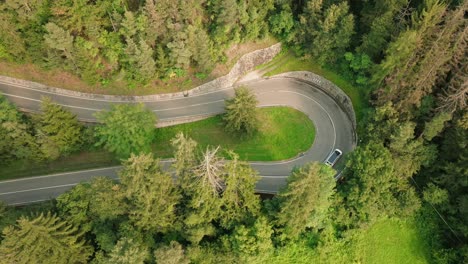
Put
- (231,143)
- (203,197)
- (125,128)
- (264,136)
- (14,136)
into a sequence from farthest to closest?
(264,136), (231,143), (125,128), (14,136), (203,197)

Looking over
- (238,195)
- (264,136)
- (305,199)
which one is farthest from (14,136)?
(305,199)

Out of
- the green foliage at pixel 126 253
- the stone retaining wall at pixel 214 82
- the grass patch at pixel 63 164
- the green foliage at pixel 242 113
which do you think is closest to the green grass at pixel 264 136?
the green foliage at pixel 242 113

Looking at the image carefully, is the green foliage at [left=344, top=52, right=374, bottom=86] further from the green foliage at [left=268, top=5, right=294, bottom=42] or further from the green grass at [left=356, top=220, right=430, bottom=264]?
the green grass at [left=356, top=220, right=430, bottom=264]

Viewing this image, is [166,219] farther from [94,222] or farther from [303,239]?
[303,239]

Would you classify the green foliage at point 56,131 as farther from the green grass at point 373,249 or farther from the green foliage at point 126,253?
the green grass at point 373,249

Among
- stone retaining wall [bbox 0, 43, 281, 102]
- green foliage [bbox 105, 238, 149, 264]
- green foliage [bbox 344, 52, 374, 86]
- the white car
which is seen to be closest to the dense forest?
green foliage [bbox 105, 238, 149, 264]

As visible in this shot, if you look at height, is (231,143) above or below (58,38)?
below

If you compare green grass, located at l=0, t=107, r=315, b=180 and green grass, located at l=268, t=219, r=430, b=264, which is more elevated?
green grass, located at l=0, t=107, r=315, b=180

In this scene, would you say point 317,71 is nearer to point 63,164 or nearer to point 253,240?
point 253,240
